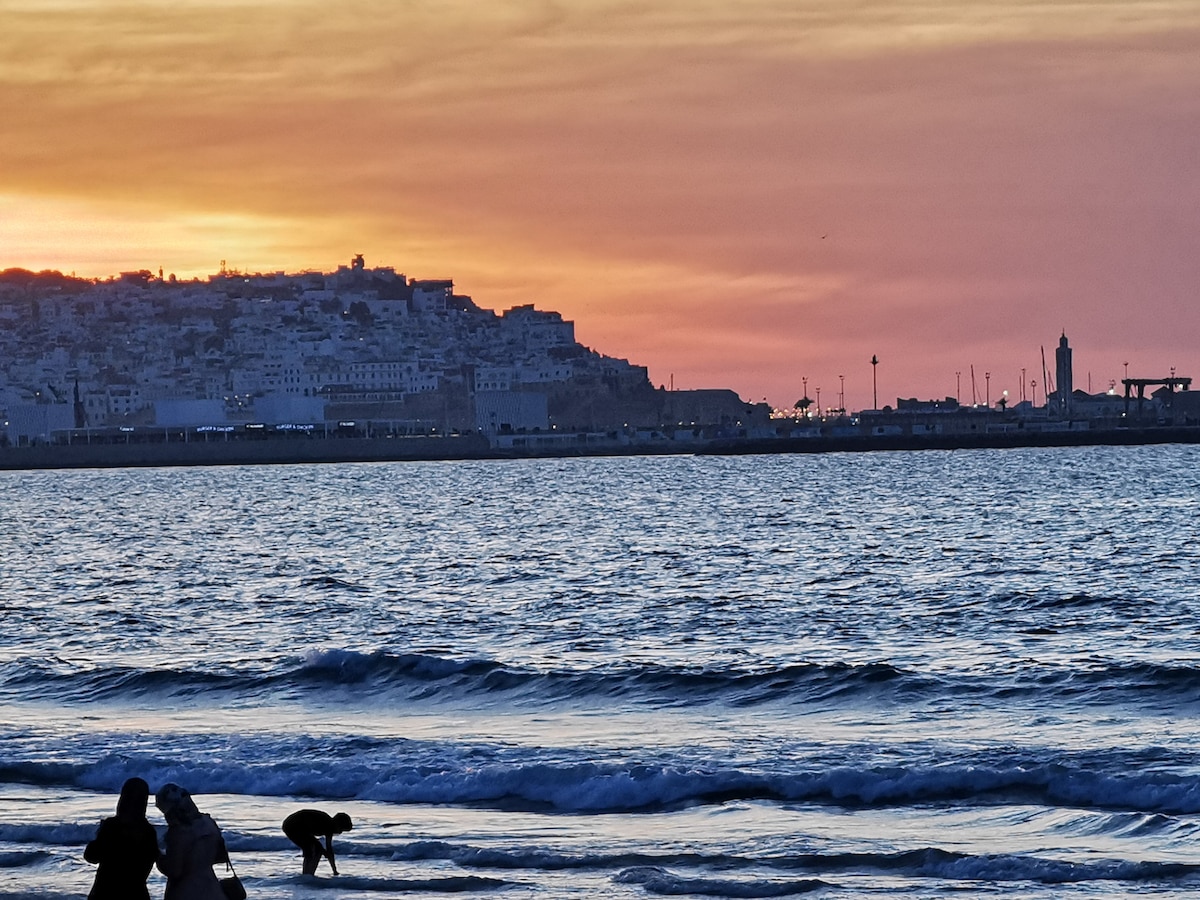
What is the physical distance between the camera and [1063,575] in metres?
31.4

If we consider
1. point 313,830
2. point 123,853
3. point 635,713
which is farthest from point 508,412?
point 123,853

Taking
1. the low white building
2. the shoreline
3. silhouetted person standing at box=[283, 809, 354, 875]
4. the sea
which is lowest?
the sea

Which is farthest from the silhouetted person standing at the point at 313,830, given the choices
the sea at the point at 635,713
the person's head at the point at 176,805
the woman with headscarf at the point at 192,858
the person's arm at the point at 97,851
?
the person's arm at the point at 97,851

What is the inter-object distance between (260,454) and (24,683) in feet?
430

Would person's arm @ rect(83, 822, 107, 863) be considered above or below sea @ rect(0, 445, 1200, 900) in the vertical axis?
above

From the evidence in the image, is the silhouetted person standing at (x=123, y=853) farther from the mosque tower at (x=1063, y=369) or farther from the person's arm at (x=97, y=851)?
the mosque tower at (x=1063, y=369)

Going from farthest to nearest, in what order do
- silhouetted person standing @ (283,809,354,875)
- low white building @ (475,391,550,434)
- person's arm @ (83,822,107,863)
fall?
1. low white building @ (475,391,550,434)
2. silhouetted person standing @ (283,809,354,875)
3. person's arm @ (83,822,107,863)

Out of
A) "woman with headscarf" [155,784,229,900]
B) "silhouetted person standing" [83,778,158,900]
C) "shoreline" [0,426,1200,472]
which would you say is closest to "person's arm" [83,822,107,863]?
"silhouetted person standing" [83,778,158,900]

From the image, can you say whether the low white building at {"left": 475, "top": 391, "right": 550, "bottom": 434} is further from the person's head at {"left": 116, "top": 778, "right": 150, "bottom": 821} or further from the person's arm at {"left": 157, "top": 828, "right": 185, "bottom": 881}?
the person's head at {"left": 116, "top": 778, "right": 150, "bottom": 821}

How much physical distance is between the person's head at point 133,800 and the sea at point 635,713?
85.5 inches

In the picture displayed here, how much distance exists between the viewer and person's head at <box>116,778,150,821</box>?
7.70m

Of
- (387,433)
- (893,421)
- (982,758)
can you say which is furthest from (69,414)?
(982,758)

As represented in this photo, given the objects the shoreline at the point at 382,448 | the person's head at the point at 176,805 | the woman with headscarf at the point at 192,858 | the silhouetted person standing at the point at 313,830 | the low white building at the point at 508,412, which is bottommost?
the silhouetted person standing at the point at 313,830

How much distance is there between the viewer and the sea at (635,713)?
10.6 meters
